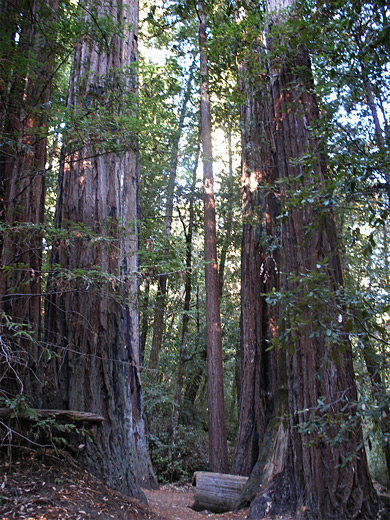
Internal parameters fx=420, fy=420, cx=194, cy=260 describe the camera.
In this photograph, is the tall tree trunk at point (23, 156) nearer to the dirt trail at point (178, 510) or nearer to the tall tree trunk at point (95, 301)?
the tall tree trunk at point (95, 301)

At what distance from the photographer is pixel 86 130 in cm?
417

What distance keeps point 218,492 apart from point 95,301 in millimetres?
4034

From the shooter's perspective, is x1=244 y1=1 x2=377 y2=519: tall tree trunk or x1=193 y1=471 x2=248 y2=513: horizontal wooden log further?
x1=193 y1=471 x2=248 y2=513: horizontal wooden log

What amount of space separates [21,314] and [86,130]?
1993 millimetres

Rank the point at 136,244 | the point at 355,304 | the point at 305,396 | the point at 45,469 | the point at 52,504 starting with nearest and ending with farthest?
the point at 355,304, the point at 52,504, the point at 45,469, the point at 305,396, the point at 136,244

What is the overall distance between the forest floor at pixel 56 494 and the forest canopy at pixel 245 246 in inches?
8.8

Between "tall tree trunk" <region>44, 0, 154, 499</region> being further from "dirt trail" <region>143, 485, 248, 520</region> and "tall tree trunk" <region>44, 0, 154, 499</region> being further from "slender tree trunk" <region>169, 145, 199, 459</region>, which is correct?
"slender tree trunk" <region>169, 145, 199, 459</region>

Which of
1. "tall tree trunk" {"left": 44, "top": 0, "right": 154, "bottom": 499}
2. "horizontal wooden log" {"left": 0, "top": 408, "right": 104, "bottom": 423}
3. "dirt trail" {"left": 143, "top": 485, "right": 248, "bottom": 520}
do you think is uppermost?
"tall tree trunk" {"left": 44, "top": 0, "right": 154, "bottom": 499}

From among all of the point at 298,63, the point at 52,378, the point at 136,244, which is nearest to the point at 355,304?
the point at 52,378

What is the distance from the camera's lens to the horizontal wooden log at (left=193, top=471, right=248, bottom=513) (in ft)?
22.4

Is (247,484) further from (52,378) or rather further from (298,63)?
(298,63)

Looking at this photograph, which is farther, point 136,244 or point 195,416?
point 195,416

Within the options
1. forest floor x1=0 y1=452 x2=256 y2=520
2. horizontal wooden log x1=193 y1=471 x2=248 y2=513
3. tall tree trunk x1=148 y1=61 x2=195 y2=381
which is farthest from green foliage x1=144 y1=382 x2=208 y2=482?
forest floor x1=0 y1=452 x2=256 y2=520

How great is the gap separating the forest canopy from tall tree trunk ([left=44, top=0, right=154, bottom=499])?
26mm
